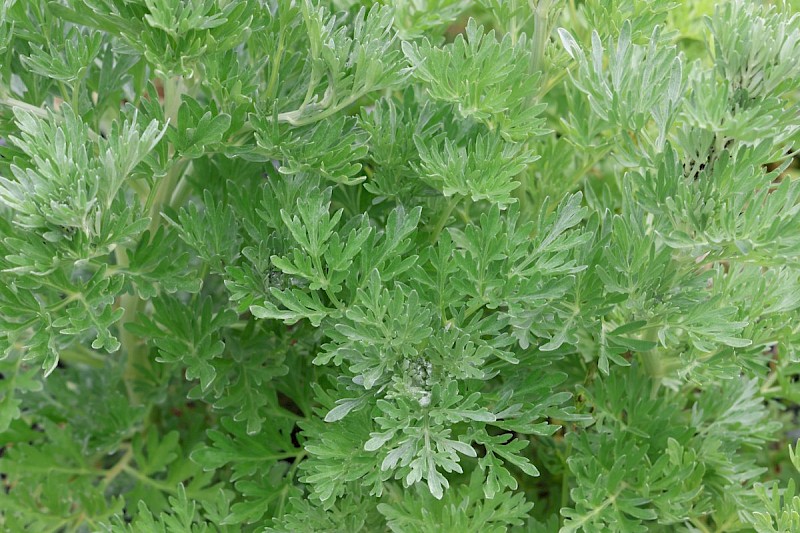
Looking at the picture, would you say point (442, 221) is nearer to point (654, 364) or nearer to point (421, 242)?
point (421, 242)

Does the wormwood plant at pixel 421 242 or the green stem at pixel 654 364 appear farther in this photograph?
the green stem at pixel 654 364

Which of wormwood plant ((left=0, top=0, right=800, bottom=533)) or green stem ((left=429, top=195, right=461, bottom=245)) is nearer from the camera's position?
wormwood plant ((left=0, top=0, right=800, bottom=533))

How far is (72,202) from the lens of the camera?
880mm

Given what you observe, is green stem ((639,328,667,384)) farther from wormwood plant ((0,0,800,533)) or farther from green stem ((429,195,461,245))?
green stem ((429,195,461,245))

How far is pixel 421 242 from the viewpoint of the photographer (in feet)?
3.73

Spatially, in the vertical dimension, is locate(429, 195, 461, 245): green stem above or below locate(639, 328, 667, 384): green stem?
above

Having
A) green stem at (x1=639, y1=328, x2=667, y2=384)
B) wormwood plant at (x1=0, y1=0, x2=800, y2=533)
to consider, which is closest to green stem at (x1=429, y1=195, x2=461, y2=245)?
wormwood plant at (x1=0, y1=0, x2=800, y2=533)

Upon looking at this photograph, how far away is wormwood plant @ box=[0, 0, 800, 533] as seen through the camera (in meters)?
0.92

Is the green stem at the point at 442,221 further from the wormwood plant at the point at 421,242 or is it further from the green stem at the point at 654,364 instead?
the green stem at the point at 654,364

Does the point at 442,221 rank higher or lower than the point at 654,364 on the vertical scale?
higher

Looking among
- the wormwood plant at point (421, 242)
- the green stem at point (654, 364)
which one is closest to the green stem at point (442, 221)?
the wormwood plant at point (421, 242)

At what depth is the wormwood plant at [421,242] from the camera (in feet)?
3.03

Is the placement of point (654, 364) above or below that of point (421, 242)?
below

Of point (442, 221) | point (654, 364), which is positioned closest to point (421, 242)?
point (442, 221)
